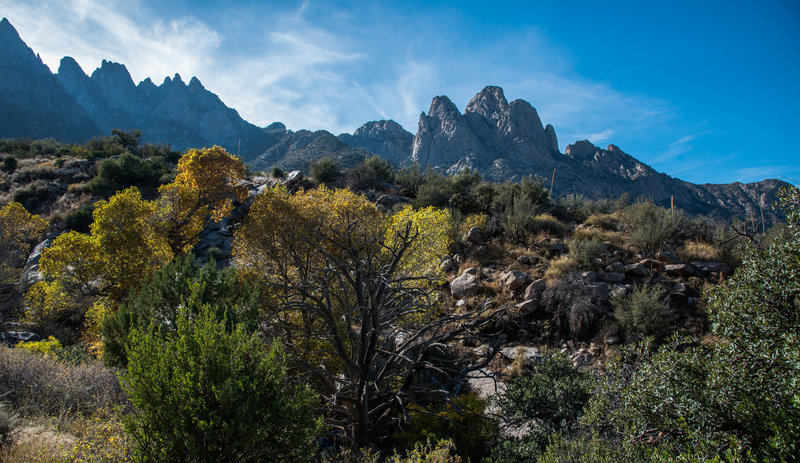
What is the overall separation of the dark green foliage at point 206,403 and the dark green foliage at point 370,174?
855 inches

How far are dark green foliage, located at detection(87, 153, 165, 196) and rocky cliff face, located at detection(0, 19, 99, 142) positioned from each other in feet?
183

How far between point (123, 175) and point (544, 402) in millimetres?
34165

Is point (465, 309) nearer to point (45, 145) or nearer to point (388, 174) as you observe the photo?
point (388, 174)

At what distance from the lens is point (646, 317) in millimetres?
8969

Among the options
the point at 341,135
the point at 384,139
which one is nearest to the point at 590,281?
the point at 384,139

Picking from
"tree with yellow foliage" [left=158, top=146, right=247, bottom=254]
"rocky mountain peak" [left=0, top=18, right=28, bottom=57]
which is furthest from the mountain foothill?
"tree with yellow foliage" [left=158, top=146, right=247, bottom=254]

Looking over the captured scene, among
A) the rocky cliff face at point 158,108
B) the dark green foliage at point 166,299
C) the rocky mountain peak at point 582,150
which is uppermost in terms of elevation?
the rocky cliff face at point 158,108

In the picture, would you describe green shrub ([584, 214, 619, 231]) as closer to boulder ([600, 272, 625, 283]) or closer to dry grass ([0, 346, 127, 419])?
boulder ([600, 272, 625, 283])

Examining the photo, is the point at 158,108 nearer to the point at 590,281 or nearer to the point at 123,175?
the point at 123,175

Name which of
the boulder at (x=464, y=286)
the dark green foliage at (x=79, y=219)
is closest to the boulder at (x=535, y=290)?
the boulder at (x=464, y=286)

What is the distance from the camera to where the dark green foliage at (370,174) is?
82.9ft

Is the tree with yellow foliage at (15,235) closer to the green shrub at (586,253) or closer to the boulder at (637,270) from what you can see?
the green shrub at (586,253)

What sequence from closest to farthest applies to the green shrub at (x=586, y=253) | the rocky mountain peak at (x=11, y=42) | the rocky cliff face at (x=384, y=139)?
the green shrub at (x=586, y=253) < the rocky mountain peak at (x=11, y=42) < the rocky cliff face at (x=384, y=139)

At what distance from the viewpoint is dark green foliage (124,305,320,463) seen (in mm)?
3350
